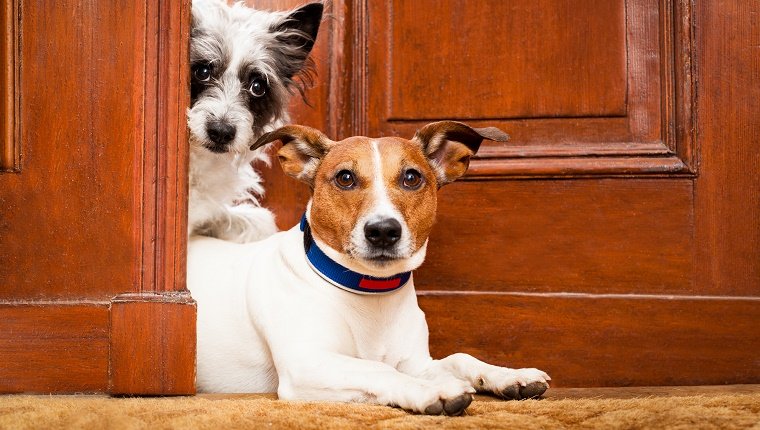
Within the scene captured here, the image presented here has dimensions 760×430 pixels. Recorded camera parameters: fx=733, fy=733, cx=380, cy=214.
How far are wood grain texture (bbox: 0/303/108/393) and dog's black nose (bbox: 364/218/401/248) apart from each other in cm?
61

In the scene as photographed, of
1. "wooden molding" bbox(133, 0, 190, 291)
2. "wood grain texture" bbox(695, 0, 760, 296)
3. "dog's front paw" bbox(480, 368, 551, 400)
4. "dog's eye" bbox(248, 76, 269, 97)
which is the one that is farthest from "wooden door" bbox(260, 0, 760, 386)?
"wooden molding" bbox(133, 0, 190, 291)

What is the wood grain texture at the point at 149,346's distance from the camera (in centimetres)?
161

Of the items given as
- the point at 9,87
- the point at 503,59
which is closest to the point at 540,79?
the point at 503,59

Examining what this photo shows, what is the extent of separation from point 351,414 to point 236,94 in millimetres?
1189

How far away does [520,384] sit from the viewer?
1.59m

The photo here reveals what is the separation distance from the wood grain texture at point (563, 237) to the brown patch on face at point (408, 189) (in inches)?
15.5

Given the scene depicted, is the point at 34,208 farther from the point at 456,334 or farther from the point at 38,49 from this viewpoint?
the point at 456,334

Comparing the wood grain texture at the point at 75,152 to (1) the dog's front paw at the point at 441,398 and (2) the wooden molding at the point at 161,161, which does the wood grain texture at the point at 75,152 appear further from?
(1) the dog's front paw at the point at 441,398

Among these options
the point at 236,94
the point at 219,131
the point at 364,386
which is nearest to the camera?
the point at 364,386

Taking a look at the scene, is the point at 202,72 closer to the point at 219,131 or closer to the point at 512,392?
the point at 219,131

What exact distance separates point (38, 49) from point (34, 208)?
0.36 meters

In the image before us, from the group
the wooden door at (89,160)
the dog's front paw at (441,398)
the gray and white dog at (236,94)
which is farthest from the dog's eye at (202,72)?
the dog's front paw at (441,398)

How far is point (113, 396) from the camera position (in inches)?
63.3

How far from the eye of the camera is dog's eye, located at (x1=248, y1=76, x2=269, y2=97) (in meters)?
2.27
